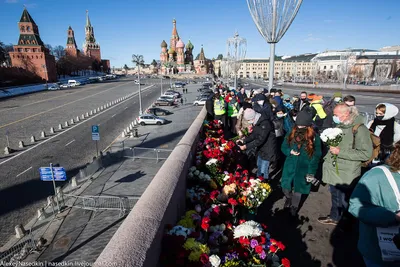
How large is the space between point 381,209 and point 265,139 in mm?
3118

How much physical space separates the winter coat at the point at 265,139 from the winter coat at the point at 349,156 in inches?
47.0

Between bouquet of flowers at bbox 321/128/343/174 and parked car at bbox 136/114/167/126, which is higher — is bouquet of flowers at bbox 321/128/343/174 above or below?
above

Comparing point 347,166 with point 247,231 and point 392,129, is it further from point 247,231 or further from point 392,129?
point 392,129

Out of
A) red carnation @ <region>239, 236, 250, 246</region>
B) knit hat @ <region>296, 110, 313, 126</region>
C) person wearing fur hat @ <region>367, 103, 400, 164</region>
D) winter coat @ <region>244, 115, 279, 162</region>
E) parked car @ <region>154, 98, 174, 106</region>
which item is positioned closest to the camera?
red carnation @ <region>239, 236, 250, 246</region>

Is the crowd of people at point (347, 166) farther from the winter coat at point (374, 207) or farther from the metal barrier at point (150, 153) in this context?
the metal barrier at point (150, 153)

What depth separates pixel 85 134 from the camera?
19547 mm

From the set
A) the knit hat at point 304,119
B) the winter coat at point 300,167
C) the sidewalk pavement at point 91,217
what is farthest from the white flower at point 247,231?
the sidewalk pavement at point 91,217

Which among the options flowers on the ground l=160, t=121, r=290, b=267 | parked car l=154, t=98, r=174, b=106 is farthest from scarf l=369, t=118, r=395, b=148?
parked car l=154, t=98, r=174, b=106

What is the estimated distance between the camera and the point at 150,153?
12625 mm

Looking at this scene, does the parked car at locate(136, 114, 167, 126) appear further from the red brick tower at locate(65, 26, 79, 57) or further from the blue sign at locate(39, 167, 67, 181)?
the red brick tower at locate(65, 26, 79, 57)

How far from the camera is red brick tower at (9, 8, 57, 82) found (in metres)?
71.8

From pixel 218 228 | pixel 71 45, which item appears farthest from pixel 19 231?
pixel 71 45

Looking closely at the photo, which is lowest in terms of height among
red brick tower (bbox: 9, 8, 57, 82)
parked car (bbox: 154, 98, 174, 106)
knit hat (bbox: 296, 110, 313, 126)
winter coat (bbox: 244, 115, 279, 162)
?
parked car (bbox: 154, 98, 174, 106)

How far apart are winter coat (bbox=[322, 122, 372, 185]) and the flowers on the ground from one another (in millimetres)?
1274
